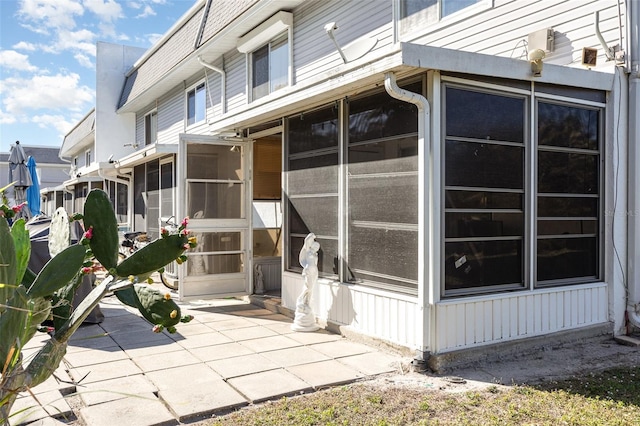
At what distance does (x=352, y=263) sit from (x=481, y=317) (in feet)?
4.72

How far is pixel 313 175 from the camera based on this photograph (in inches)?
239

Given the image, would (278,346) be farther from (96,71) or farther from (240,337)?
(96,71)

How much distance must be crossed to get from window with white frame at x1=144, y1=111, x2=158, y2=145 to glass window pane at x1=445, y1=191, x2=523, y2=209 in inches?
465

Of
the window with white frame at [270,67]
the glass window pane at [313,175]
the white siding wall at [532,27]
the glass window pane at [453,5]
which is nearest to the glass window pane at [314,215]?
the glass window pane at [313,175]

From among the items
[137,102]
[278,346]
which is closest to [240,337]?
[278,346]

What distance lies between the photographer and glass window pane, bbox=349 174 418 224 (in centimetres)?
462

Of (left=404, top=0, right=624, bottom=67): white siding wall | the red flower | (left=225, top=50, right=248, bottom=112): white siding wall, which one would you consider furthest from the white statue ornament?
(left=225, top=50, right=248, bottom=112): white siding wall

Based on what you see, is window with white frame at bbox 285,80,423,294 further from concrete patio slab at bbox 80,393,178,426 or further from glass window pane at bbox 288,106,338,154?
concrete patio slab at bbox 80,393,178,426

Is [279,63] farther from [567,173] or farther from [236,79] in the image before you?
[567,173]

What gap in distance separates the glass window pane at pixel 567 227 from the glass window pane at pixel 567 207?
7 cm

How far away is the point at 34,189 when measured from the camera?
11422mm

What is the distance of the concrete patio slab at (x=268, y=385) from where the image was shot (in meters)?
3.85

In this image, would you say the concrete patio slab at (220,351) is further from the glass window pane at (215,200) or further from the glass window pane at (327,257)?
the glass window pane at (215,200)

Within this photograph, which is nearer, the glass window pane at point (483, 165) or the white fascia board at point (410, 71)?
the white fascia board at point (410, 71)
